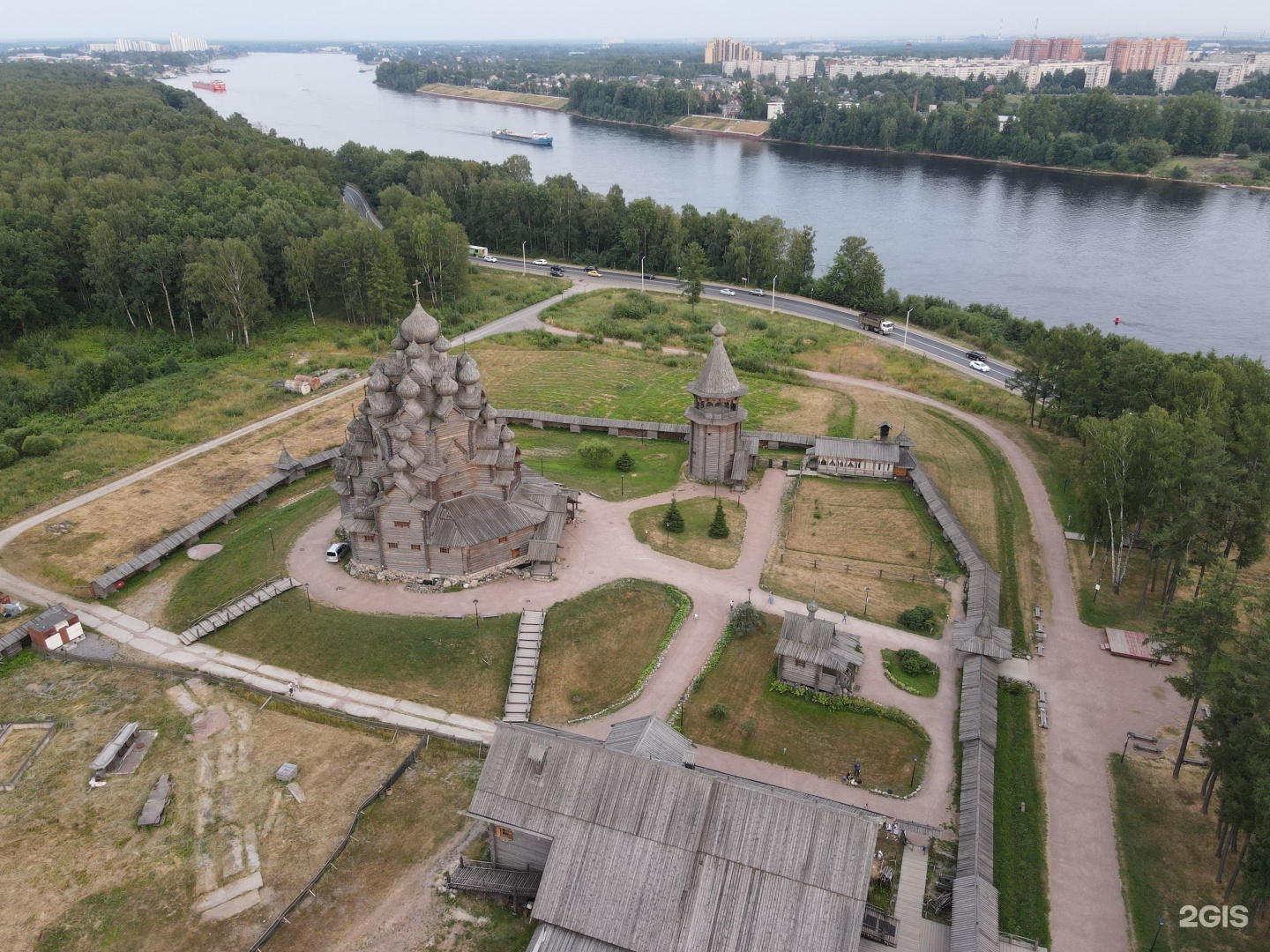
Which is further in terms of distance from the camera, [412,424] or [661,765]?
[412,424]

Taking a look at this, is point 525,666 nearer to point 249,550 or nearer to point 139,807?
point 139,807

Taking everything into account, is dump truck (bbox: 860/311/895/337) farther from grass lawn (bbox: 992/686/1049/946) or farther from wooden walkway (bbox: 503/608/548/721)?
wooden walkway (bbox: 503/608/548/721)

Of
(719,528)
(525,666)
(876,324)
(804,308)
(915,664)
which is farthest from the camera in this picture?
(804,308)

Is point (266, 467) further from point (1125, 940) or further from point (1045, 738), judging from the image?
point (1125, 940)

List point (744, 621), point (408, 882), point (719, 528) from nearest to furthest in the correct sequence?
point (408, 882)
point (744, 621)
point (719, 528)

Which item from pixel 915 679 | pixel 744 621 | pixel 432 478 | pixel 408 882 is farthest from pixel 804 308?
pixel 408 882

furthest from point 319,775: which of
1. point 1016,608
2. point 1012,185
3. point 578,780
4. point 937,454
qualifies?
point 1012,185

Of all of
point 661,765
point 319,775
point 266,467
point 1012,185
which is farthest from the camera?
point 1012,185
